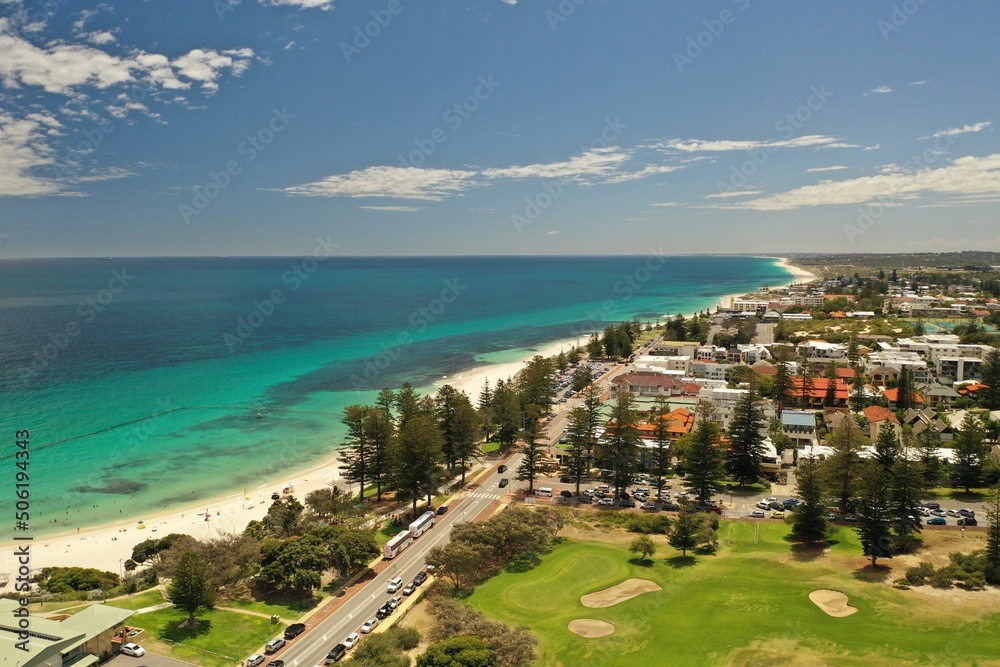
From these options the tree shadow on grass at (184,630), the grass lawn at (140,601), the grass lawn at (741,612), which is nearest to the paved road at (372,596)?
the tree shadow on grass at (184,630)

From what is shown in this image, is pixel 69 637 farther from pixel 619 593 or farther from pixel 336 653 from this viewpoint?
pixel 619 593

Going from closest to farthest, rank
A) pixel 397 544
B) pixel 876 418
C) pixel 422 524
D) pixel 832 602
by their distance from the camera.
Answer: pixel 832 602
pixel 397 544
pixel 422 524
pixel 876 418

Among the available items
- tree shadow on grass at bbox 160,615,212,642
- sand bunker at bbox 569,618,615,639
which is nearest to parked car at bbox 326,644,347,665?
tree shadow on grass at bbox 160,615,212,642

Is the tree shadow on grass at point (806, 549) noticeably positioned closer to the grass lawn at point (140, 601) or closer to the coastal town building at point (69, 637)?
the coastal town building at point (69, 637)

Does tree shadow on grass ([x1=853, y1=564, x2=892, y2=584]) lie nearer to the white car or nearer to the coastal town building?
the white car

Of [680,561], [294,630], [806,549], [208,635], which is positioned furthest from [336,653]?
[806,549]

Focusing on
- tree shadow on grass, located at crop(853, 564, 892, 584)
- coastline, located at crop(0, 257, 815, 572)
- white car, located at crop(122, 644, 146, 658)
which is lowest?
coastline, located at crop(0, 257, 815, 572)

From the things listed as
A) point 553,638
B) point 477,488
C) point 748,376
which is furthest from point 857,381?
point 553,638
